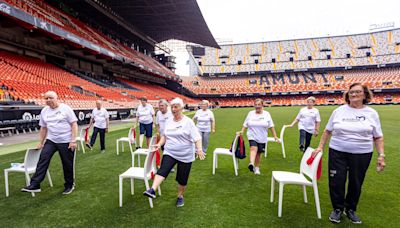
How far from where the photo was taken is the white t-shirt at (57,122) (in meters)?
4.20

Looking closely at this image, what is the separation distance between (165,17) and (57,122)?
109 feet

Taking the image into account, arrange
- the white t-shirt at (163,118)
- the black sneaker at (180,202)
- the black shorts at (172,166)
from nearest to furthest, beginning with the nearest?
the black shorts at (172,166)
the black sneaker at (180,202)
the white t-shirt at (163,118)

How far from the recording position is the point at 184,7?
93.3 ft

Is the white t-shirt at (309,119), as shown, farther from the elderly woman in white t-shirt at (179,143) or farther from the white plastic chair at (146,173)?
the white plastic chair at (146,173)

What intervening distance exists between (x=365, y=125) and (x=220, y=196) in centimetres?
256

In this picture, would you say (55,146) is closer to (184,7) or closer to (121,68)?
(184,7)

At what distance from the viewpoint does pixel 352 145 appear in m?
3.14

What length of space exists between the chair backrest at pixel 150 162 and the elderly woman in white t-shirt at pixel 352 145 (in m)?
2.47

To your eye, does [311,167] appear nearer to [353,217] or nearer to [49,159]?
[353,217]

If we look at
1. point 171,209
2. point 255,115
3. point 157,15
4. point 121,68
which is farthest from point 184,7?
point 171,209

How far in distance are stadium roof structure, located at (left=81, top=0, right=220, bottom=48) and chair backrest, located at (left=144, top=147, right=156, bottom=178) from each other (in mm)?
25803

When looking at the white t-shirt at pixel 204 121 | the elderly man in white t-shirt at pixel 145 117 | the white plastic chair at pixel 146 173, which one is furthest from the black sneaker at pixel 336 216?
the elderly man in white t-shirt at pixel 145 117

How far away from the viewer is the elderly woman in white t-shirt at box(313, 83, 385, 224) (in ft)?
10.2

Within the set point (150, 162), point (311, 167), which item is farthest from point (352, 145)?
point (150, 162)
